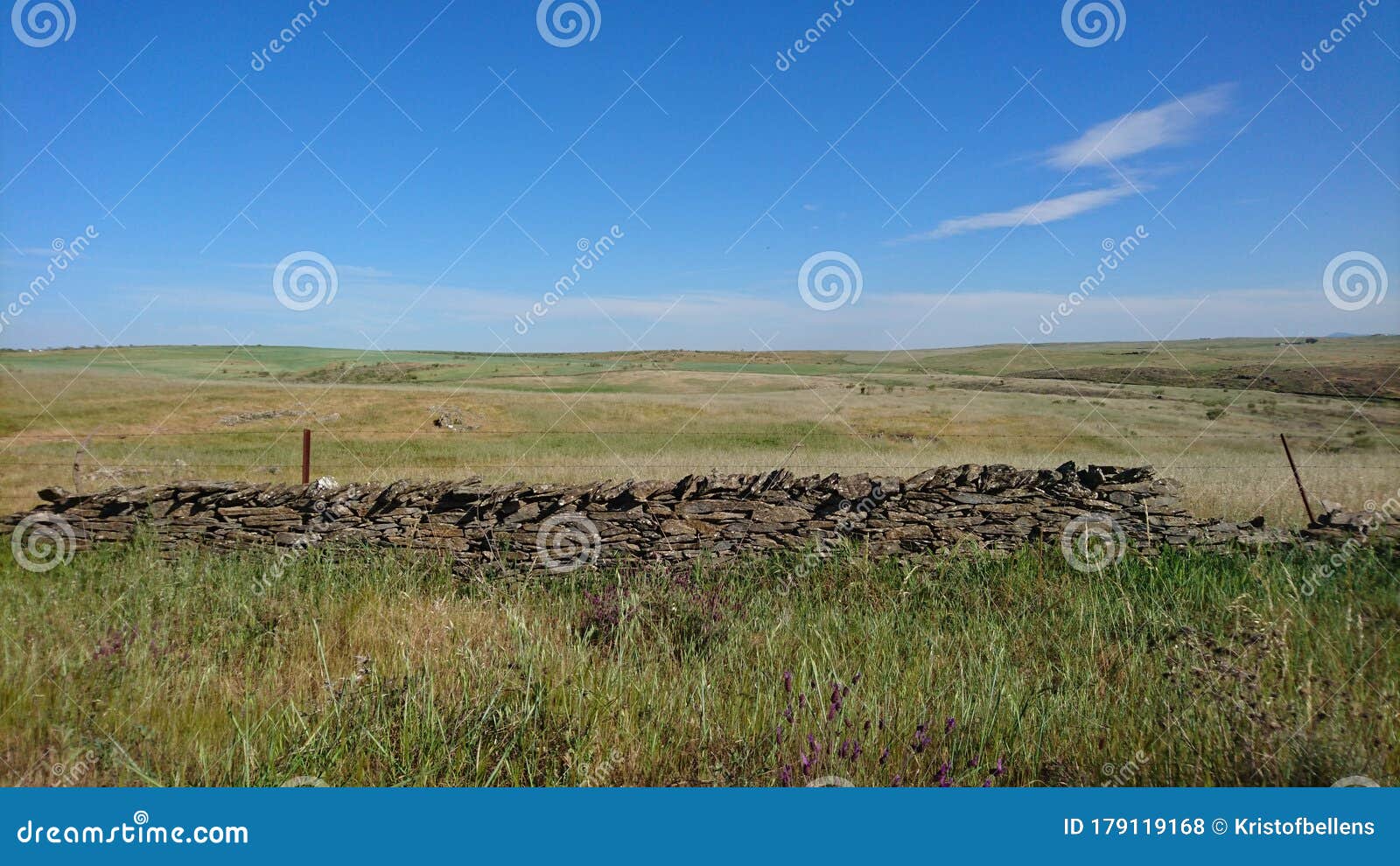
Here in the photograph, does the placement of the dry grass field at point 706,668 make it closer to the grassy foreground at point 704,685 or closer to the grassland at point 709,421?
the grassy foreground at point 704,685

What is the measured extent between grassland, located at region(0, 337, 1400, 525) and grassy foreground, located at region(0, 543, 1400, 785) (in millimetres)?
5996

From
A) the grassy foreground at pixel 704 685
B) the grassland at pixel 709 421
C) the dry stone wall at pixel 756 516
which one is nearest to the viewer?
the grassy foreground at pixel 704 685

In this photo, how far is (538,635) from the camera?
18.3 ft

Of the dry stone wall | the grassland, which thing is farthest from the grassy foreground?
the grassland

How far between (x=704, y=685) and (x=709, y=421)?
25.2 m

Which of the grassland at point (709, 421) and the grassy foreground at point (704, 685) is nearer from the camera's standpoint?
the grassy foreground at point (704, 685)

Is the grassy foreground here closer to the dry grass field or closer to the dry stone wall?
the dry grass field

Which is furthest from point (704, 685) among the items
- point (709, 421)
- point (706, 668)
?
point (709, 421)

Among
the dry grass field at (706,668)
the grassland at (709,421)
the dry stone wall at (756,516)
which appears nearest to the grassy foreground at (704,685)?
the dry grass field at (706,668)

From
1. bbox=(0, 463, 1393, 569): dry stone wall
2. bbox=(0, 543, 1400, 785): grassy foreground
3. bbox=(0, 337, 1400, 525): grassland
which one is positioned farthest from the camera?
bbox=(0, 337, 1400, 525): grassland

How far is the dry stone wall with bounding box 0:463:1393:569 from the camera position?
7.91 meters

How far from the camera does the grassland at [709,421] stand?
612 inches

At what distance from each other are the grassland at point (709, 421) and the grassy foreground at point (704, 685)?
6.00 meters

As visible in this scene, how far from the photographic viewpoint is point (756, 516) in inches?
315
